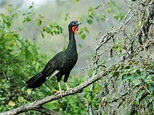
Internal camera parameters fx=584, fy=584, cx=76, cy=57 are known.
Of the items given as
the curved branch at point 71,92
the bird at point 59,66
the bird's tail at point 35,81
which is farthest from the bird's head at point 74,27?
the curved branch at point 71,92

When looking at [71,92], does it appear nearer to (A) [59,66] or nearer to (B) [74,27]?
(A) [59,66]

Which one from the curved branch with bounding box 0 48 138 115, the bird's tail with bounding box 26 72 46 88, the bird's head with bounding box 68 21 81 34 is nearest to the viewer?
the curved branch with bounding box 0 48 138 115

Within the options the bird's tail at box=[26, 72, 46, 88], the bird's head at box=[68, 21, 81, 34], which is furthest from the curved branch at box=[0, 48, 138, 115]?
the bird's head at box=[68, 21, 81, 34]

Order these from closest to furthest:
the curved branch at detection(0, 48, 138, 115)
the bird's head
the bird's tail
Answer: the curved branch at detection(0, 48, 138, 115) < the bird's tail < the bird's head

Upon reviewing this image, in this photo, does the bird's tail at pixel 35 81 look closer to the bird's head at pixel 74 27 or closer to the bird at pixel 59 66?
the bird at pixel 59 66

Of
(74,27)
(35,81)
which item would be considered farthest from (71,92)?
(74,27)

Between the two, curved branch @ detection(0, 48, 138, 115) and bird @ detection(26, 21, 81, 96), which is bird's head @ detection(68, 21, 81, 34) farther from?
curved branch @ detection(0, 48, 138, 115)

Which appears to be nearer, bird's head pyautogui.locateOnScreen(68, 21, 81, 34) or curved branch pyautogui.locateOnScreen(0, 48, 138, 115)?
curved branch pyautogui.locateOnScreen(0, 48, 138, 115)

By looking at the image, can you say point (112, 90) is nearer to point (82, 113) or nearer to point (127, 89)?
point (127, 89)

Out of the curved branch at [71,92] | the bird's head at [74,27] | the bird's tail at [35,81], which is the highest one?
the bird's head at [74,27]

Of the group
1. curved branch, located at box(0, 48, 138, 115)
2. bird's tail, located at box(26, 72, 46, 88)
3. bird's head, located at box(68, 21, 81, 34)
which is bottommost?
curved branch, located at box(0, 48, 138, 115)

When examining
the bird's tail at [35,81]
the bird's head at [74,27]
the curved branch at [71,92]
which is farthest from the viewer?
the bird's head at [74,27]

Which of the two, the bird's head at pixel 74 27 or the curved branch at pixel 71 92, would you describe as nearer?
the curved branch at pixel 71 92

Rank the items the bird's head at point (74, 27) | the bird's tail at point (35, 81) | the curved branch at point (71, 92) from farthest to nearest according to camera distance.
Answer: the bird's head at point (74, 27)
the bird's tail at point (35, 81)
the curved branch at point (71, 92)
